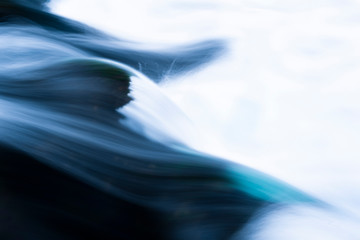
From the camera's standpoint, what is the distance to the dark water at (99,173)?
4.49 ft

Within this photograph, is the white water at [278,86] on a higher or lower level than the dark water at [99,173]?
higher

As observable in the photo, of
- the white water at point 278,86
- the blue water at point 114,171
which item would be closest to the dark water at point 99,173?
the blue water at point 114,171

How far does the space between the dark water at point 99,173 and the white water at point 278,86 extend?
6.6 inches

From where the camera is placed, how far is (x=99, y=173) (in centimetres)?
157

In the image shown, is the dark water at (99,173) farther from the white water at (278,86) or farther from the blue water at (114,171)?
the white water at (278,86)

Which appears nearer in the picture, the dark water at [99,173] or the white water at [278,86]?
the dark water at [99,173]

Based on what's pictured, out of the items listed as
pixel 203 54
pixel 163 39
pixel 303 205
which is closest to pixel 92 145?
pixel 303 205

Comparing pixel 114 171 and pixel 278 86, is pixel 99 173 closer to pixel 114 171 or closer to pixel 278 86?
pixel 114 171

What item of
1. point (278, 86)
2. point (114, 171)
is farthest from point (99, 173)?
point (278, 86)

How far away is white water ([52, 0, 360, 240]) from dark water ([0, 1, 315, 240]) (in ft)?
0.55

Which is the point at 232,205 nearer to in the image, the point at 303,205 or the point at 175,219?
the point at 175,219

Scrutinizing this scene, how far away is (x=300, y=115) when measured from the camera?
101 inches

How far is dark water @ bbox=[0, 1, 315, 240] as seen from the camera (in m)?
1.37

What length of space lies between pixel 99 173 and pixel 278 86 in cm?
156
